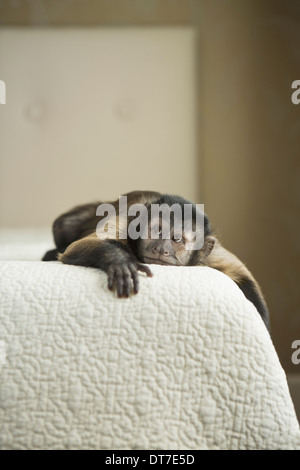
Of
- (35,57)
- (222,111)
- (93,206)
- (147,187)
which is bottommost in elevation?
(93,206)

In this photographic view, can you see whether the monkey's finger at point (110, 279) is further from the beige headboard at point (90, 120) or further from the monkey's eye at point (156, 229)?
the beige headboard at point (90, 120)

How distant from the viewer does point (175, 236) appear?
3.94ft

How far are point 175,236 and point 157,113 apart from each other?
1.64 meters

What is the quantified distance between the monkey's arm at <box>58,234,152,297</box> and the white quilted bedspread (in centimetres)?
3

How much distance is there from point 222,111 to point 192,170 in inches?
13.7

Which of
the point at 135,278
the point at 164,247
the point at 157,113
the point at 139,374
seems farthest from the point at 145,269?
the point at 157,113

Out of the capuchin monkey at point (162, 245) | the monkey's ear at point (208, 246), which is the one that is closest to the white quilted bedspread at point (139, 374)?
the capuchin monkey at point (162, 245)

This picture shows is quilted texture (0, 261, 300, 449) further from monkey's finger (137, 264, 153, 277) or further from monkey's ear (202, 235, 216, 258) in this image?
monkey's ear (202, 235, 216, 258)

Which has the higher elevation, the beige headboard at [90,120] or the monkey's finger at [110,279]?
the beige headboard at [90,120]

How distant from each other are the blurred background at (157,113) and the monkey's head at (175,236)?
1.46 m

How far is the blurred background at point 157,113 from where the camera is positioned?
270cm

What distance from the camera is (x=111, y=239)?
1.07 meters

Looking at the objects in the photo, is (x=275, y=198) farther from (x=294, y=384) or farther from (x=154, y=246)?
(x=154, y=246)
